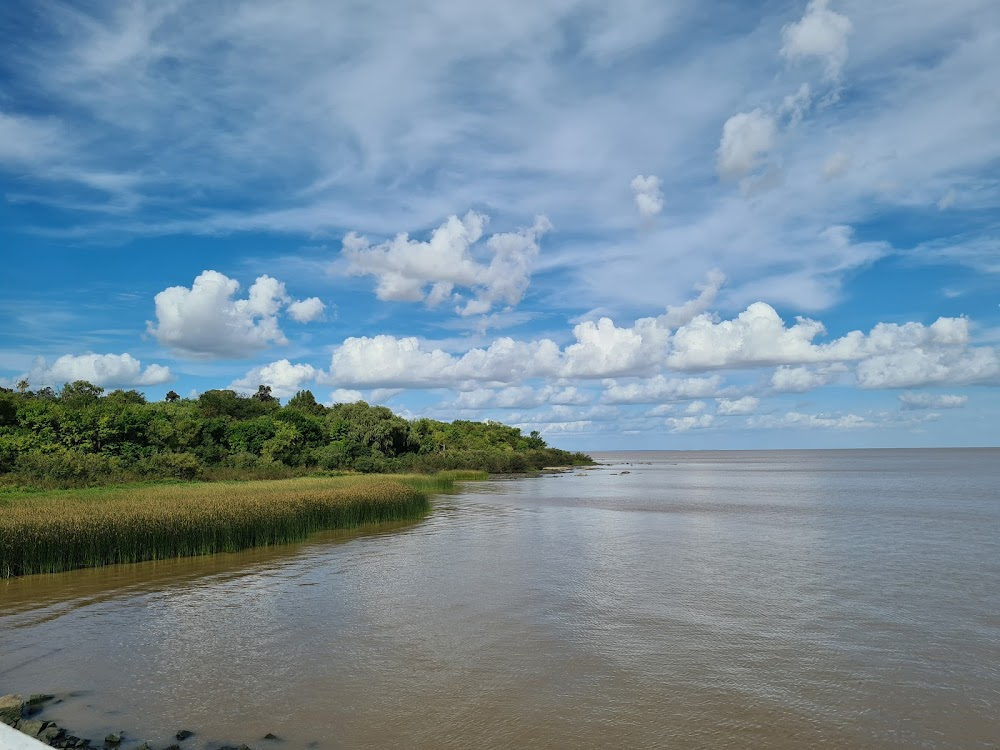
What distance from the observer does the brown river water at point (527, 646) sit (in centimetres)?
1025

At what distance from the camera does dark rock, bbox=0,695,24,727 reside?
30.9ft

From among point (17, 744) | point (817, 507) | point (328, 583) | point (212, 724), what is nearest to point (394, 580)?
point (328, 583)

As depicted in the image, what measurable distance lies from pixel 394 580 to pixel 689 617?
9.00m

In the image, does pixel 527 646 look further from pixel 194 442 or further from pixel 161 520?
pixel 194 442

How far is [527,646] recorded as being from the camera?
1404 cm

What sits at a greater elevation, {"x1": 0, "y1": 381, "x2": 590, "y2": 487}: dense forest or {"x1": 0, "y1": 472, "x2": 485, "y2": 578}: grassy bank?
{"x1": 0, "y1": 381, "x2": 590, "y2": 487}: dense forest

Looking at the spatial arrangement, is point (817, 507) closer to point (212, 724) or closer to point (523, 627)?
point (523, 627)

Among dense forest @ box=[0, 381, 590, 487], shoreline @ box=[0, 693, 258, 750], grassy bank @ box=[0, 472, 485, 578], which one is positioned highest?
dense forest @ box=[0, 381, 590, 487]

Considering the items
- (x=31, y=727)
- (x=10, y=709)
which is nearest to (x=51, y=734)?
(x=31, y=727)

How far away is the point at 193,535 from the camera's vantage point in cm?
2425

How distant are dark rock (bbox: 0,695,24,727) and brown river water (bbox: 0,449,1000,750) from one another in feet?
2.53

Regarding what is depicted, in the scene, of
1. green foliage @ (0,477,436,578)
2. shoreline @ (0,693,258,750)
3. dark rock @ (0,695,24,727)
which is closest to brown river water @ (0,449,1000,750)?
shoreline @ (0,693,258,750)

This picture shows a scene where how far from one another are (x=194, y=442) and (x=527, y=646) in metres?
49.6

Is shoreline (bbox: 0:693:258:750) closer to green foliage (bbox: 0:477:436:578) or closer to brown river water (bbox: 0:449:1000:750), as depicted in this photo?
brown river water (bbox: 0:449:1000:750)
